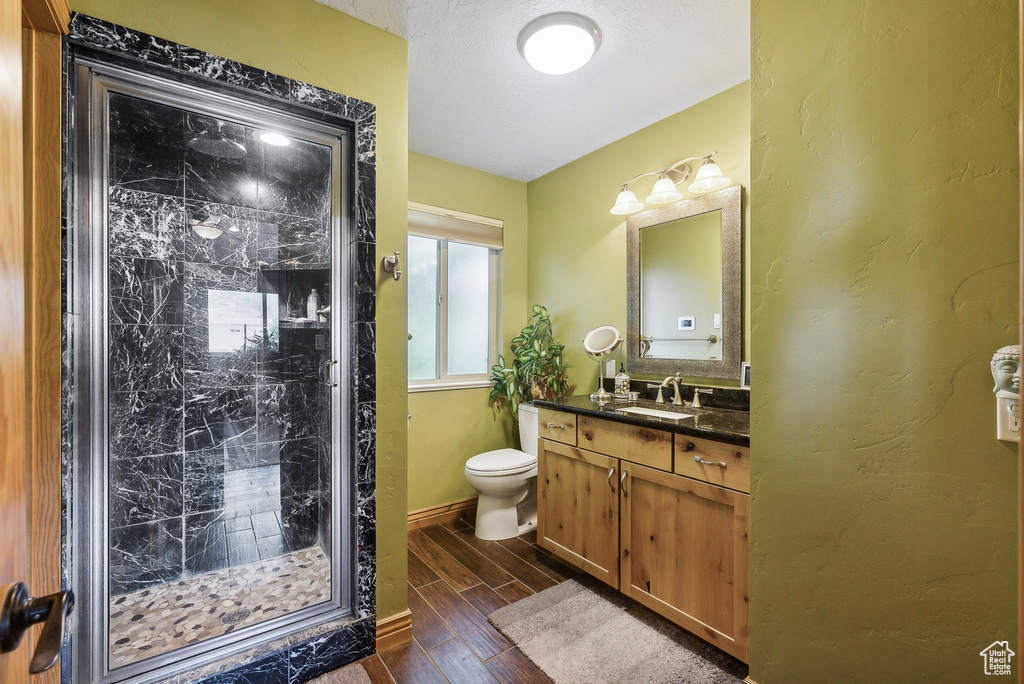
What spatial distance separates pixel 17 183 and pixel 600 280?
2705 mm

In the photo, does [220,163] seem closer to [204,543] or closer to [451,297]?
[204,543]

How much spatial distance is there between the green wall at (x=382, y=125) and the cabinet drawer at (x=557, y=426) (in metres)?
0.88

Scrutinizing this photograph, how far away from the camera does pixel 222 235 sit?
1.71 meters

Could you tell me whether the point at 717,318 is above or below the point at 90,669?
above

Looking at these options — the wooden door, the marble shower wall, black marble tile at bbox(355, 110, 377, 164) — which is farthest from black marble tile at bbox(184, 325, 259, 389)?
the wooden door

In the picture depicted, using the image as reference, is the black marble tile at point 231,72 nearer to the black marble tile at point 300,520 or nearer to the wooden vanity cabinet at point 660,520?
the black marble tile at point 300,520

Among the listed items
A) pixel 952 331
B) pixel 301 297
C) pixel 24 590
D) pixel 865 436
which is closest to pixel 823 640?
pixel 865 436

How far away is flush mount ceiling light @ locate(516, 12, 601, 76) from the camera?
1.81 metres

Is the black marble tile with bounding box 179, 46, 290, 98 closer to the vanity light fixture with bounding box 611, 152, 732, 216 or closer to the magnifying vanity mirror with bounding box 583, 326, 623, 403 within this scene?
the vanity light fixture with bounding box 611, 152, 732, 216

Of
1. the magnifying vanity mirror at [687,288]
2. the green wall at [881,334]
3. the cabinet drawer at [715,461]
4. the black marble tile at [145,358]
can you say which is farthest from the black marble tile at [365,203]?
the magnifying vanity mirror at [687,288]

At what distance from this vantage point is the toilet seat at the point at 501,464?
8.82 ft

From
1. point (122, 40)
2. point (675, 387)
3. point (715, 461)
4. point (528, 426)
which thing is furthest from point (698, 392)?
point (122, 40)

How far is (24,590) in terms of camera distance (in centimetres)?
58

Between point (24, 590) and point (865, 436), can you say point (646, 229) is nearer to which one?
point (865, 436)
